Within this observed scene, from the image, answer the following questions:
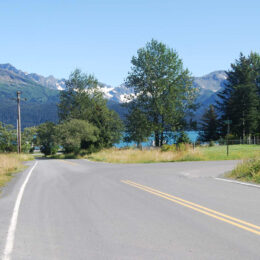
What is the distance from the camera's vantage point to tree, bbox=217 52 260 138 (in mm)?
59562

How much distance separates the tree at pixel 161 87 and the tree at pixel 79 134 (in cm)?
1080

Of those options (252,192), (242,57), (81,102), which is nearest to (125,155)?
(252,192)

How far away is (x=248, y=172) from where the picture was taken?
14.9m

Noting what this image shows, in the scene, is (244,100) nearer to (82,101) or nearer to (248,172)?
(82,101)

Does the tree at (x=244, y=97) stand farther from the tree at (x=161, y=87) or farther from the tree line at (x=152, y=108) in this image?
the tree at (x=161, y=87)

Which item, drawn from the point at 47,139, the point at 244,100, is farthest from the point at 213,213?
the point at 47,139

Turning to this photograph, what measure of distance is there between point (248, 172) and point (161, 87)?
34347 millimetres

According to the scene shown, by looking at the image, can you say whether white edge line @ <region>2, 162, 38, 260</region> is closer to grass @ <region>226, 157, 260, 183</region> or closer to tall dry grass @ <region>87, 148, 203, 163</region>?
grass @ <region>226, 157, 260, 183</region>

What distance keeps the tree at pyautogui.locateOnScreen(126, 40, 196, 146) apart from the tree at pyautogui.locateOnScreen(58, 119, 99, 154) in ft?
35.4

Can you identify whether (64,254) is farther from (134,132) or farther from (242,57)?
(242,57)

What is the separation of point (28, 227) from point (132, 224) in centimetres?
205

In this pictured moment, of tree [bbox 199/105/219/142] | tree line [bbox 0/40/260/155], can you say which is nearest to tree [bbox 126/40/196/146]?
tree line [bbox 0/40/260/155]

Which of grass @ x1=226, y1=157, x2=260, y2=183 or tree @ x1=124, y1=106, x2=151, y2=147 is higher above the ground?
tree @ x1=124, y1=106, x2=151, y2=147

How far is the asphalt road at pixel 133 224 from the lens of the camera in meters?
5.18
